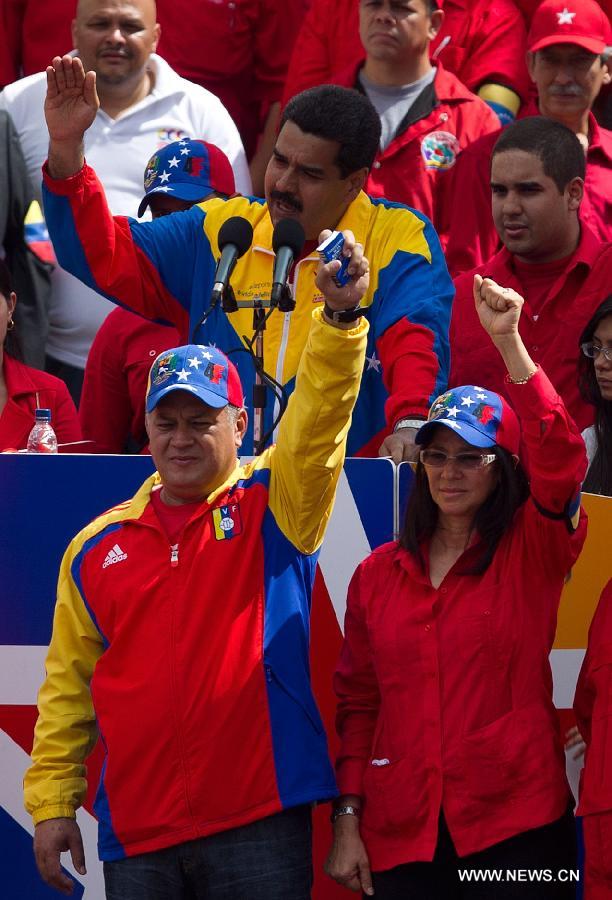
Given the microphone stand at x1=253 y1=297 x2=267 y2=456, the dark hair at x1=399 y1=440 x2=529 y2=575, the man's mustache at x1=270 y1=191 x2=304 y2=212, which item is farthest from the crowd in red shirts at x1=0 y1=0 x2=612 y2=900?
the man's mustache at x1=270 y1=191 x2=304 y2=212

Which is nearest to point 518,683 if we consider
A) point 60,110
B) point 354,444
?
point 354,444

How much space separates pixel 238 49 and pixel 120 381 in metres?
2.72

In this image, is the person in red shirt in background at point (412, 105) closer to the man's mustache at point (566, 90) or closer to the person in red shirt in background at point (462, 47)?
the man's mustache at point (566, 90)

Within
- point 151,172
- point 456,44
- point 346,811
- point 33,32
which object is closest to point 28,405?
point 151,172

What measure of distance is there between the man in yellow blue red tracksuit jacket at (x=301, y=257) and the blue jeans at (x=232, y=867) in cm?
139

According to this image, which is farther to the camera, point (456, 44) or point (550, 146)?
point (456, 44)

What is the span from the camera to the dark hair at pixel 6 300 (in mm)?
5879

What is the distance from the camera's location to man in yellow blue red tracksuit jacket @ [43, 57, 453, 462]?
4.94 metres

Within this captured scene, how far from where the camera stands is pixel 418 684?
4.04 m

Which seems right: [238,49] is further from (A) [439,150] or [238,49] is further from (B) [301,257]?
(B) [301,257]

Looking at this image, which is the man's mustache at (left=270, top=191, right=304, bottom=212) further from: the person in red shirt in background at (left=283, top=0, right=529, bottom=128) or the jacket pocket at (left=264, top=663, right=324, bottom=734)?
the person in red shirt in background at (left=283, top=0, right=529, bottom=128)

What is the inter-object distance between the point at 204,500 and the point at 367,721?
72 centimetres

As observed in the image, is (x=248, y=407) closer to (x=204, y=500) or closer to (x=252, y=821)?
(x=204, y=500)

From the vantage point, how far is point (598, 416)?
4926 millimetres
